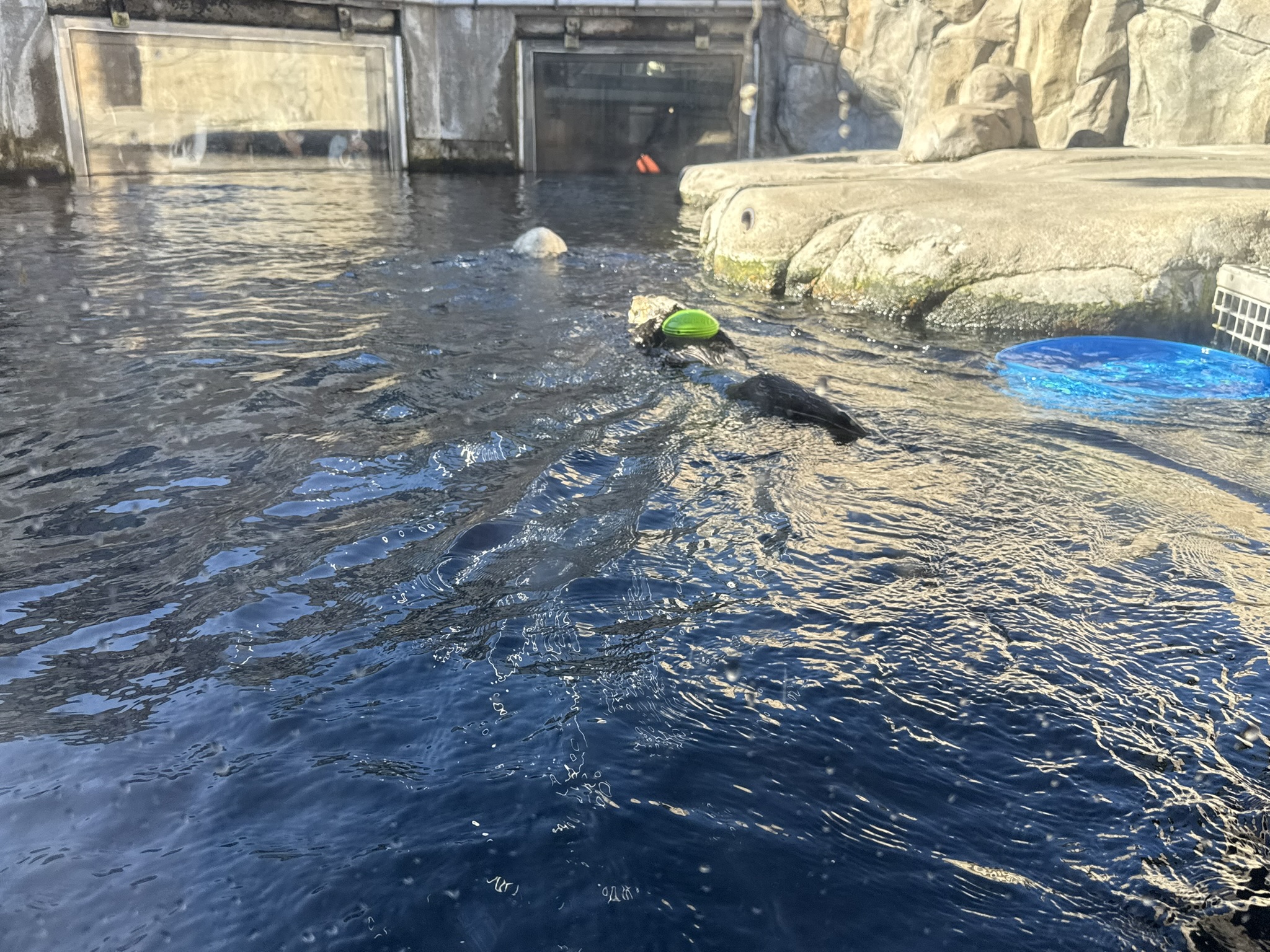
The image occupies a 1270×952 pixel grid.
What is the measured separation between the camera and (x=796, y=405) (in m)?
4.40

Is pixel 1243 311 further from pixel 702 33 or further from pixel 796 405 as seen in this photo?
pixel 702 33

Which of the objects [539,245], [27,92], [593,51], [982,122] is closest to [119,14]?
[27,92]

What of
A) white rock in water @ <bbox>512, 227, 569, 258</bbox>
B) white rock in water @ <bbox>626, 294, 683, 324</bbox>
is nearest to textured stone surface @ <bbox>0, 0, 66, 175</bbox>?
white rock in water @ <bbox>512, 227, 569, 258</bbox>

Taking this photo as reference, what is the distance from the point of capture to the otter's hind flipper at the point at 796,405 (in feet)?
14.0

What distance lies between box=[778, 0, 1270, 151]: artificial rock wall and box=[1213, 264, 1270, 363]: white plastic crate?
6.16 metres

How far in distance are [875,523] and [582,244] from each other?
6.95 metres

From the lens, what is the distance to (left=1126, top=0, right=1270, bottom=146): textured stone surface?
402 inches

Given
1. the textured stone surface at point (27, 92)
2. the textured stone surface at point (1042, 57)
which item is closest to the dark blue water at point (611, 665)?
the textured stone surface at point (1042, 57)

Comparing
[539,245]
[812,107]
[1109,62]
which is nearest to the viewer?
[539,245]

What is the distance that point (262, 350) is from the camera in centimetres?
547

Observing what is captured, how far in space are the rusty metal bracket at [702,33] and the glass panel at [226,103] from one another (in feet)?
17.7

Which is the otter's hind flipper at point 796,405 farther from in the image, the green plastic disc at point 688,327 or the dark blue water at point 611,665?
the green plastic disc at point 688,327

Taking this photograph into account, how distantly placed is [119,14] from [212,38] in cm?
149

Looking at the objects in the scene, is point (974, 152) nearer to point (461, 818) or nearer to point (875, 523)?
point (875, 523)
